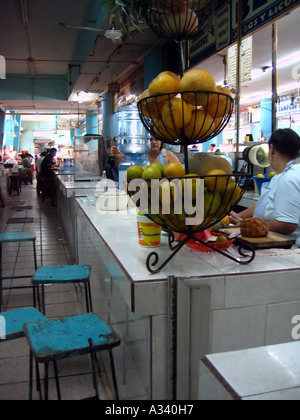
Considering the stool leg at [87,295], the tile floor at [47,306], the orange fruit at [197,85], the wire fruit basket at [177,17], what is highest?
the wire fruit basket at [177,17]

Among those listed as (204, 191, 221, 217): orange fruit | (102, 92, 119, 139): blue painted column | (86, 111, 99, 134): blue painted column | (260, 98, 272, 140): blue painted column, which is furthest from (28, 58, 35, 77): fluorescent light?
(204, 191, 221, 217): orange fruit

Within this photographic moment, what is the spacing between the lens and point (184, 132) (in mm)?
1334

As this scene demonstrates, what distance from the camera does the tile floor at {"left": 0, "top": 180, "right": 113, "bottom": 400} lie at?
238cm

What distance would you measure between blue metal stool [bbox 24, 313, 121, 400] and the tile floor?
2.80 feet

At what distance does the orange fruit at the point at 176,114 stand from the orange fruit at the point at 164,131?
2 cm

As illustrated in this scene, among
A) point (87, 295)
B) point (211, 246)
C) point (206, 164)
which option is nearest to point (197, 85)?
point (206, 164)

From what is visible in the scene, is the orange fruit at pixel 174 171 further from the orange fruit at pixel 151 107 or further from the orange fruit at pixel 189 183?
the orange fruit at pixel 151 107

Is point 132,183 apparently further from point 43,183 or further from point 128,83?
point 43,183

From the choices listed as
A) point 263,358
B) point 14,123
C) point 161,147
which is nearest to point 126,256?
point 263,358

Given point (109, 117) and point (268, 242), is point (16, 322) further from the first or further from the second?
point (109, 117)

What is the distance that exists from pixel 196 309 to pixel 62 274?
138cm

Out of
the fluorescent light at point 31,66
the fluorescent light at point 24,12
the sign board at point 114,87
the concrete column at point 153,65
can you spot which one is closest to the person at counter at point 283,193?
the concrete column at point 153,65

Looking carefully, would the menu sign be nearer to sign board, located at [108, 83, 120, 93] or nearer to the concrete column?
the concrete column

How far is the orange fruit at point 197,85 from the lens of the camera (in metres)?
1.27
